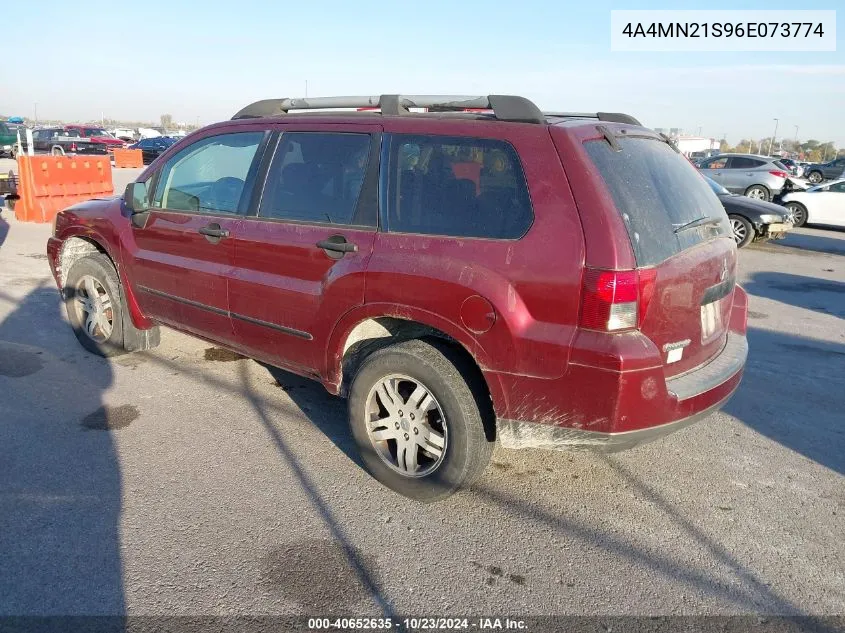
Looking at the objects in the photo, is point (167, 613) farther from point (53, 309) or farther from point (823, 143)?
point (823, 143)

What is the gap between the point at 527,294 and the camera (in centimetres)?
294

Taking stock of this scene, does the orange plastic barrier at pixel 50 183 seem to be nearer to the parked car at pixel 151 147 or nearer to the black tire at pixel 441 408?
the black tire at pixel 441 408

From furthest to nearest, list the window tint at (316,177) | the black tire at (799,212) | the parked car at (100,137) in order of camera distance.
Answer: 1. the parked car at (100,137)
2. the black tire at (799,212)
3. the window tint at (316,177)

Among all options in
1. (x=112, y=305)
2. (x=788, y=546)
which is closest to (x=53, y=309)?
(x=112, y=305)

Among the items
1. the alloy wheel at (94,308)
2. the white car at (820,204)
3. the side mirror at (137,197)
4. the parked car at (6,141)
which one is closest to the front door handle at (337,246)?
the side mirror at (137,197)

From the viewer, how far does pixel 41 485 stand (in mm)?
3420

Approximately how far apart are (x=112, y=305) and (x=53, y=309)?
207 centimetres

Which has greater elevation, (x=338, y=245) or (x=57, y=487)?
(x=338, y=245)

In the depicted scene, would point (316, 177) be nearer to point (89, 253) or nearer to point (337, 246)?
point (337, 246)

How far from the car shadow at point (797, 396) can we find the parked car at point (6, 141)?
34148 millimetres

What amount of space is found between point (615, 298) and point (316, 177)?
1876 millimetres

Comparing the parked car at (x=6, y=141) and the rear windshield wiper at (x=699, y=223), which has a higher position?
the parked car at (x=6, y=141)

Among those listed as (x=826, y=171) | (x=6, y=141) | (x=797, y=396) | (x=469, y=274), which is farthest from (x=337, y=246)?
(x=6, y=141)

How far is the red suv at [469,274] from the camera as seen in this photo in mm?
2873
